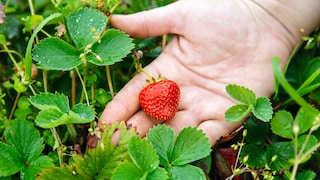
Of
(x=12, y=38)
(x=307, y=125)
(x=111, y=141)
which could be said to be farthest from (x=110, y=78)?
(x=307, y=125)

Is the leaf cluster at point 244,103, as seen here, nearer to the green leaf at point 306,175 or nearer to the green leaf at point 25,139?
the green leaf at point 306,175

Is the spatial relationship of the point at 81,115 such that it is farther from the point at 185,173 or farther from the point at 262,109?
the point at 262,109

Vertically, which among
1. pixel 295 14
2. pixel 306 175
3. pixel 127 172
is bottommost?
pixel 306 175

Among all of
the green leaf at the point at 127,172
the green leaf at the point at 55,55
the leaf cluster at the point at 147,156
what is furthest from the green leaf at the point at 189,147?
the green leaf at the point at 55,55

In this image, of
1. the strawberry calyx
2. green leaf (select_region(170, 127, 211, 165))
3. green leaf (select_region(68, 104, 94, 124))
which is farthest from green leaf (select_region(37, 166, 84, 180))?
the strawberry calyx

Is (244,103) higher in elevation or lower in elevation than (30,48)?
lower

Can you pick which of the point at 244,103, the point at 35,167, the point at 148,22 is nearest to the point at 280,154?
the point at 244,103

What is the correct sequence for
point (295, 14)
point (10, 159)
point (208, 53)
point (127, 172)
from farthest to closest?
point (295, 14)
point (208, 53)
point (10, 159)
point (127, 172)

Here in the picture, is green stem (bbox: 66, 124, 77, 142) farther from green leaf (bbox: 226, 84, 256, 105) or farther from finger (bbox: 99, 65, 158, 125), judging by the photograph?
green leaf (bbox: 226, 84, 256, 105)
